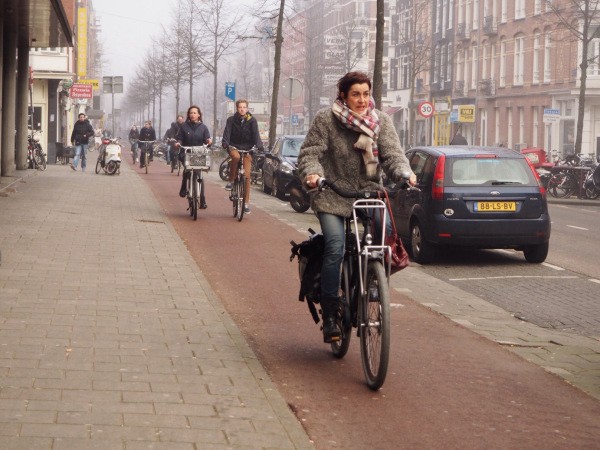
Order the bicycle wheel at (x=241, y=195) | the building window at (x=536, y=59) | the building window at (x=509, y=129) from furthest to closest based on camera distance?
the building window at (x=509, y=129) → the building window at (x=536, y=59) → the bicycle wheel at (x=241, y=195)

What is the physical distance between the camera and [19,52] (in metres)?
32.5

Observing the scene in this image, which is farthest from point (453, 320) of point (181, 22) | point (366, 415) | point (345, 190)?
point (181, 22)

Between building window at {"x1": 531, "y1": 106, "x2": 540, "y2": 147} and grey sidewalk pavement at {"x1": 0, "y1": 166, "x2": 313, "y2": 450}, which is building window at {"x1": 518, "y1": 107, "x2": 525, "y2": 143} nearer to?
building window at {"x1": 531, "y1": 106, "x2": 540, "y2": 147}

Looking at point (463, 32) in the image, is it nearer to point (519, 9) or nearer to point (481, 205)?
point (519, 9)

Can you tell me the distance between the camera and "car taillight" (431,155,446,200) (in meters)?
13.7

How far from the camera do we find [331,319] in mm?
6992

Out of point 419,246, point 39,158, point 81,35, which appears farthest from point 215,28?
point 419,246

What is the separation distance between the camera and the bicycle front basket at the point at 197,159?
60.1 feet

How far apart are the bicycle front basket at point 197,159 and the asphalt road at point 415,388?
7509mm

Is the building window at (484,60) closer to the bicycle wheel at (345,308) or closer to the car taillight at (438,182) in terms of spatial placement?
the car taillight at (438,182)

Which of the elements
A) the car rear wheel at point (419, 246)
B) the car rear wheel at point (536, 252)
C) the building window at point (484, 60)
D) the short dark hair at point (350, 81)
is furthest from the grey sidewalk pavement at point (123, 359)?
the building window at point (484, 60)

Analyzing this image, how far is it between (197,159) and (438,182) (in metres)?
5.63

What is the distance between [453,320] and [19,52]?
83.8 feet

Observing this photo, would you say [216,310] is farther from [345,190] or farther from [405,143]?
[405,143]
